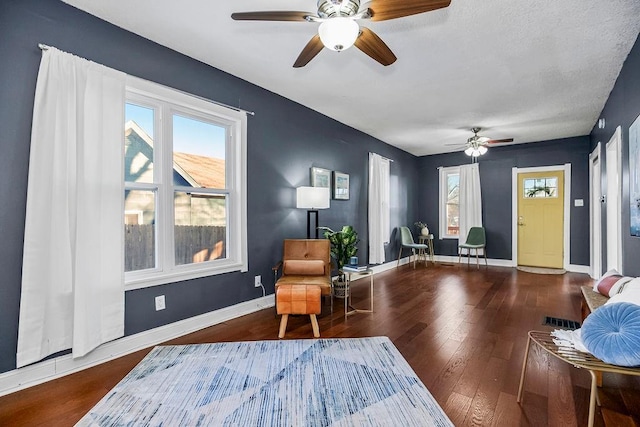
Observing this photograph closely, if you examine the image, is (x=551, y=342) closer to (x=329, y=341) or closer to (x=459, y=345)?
(x=459, y=345)

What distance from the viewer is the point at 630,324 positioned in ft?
4.69

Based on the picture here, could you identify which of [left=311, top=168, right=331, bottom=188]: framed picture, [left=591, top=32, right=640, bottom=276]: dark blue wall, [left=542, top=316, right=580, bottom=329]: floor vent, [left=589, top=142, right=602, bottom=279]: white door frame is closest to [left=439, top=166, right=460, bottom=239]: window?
[left=589, top=142, right=602, bottom=279]: white door frame

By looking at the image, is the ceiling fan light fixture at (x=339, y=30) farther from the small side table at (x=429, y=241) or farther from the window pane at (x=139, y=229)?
the small side table at (x=429, y=241)

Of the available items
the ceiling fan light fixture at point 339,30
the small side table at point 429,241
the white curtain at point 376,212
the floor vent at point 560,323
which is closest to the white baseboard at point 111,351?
the ceiling fan light fixture at point 339,30

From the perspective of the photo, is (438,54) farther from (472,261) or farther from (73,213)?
(472,261)

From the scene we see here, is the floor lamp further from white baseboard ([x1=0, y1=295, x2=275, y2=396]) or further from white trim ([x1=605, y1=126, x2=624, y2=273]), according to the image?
white trim ([x1=605, y1=126, x2=624, y2=273])

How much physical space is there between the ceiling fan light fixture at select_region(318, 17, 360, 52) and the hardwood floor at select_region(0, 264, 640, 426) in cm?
227

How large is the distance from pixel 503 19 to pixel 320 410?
9.99ft

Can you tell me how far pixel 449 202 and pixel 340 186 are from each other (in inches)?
143

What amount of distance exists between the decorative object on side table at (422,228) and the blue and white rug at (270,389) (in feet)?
16.2

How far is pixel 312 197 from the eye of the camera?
3.78 m

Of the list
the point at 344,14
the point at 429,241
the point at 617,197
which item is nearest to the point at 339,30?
the point at 344,14

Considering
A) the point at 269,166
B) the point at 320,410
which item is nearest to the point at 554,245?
the point at 269,166

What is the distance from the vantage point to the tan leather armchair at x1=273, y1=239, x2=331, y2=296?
129 inches
